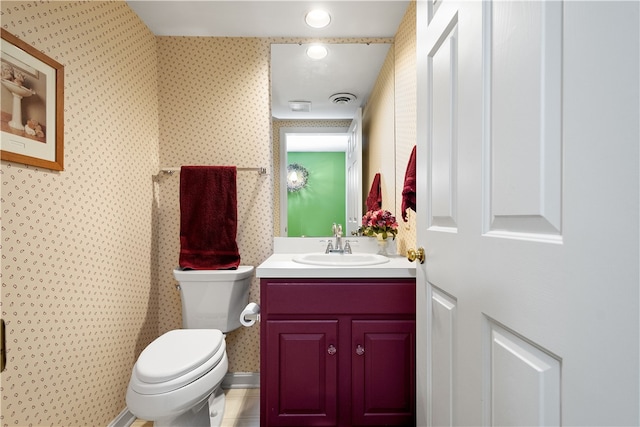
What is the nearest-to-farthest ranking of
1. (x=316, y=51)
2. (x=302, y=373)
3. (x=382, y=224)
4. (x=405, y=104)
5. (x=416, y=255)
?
(x=416, y=255)
(x=302, y=373)
(x=405, y=104)
(x=382, y=224)
(x=316, y=51)

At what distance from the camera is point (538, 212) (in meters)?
0.48

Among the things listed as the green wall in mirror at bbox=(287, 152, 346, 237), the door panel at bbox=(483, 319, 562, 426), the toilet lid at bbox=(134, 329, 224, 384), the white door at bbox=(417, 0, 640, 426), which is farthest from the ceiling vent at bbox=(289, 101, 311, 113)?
the door panel at bbox=(483, 319, 562, 426)

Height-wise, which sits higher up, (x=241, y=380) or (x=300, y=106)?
(x=300, y=106)

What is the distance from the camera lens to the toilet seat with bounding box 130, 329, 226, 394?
1124 mm

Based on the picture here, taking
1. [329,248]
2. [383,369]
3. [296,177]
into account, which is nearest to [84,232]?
[296,177]

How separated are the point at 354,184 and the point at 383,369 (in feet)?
3.51

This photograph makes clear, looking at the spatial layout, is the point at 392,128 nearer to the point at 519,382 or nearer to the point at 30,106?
the point at 519,382

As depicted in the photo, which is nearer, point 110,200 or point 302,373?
point 302,373

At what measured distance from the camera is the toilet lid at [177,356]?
1139 mm

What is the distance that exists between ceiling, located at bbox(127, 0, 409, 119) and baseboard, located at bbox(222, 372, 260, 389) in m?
1.69

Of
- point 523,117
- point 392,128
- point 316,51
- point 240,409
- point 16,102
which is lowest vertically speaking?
point 240,409

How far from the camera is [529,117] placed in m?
0.50

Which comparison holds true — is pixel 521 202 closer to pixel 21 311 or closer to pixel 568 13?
pixel 568 13

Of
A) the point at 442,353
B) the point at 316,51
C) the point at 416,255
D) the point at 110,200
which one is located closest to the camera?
the point at 442,353
